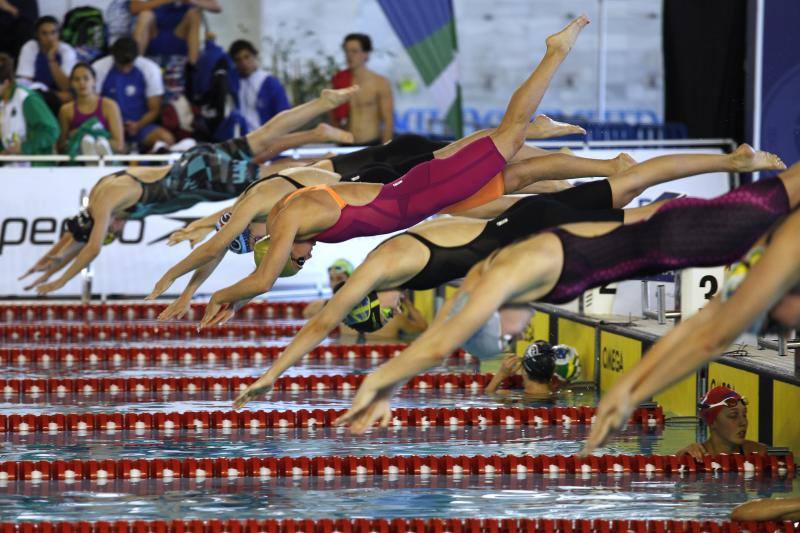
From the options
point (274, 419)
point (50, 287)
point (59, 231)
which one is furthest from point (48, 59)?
point (274, 419)

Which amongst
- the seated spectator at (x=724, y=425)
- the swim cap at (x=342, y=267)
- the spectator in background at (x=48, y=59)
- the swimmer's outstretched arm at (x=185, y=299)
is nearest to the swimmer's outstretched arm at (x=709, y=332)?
the seated spectator at (x=724, y=425)

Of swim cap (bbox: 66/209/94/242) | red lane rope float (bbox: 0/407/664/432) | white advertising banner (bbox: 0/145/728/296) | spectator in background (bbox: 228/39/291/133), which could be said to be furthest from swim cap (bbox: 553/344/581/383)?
spectator in background (bbox: 228/39/291/133)

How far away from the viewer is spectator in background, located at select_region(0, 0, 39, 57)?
12.3 metres

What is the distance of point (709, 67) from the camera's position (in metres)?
11.5

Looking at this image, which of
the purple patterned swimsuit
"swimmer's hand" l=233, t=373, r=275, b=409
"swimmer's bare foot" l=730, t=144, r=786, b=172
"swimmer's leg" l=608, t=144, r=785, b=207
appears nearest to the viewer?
the purple patterned swimsuit

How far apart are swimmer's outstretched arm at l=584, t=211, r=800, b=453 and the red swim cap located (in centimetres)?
211

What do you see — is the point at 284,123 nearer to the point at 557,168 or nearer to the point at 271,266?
the point at 557,168

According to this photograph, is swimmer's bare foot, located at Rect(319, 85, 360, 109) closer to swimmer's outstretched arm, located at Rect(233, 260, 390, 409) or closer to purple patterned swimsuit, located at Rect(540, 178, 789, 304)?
swimmer's outstretched arm, located at Rect(233, 260, 390, 409)

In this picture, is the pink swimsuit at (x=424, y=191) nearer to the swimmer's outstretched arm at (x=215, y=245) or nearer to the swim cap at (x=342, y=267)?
the swimmer's outstretched arm at (x=215, y=245)

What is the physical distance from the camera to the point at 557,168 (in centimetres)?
601

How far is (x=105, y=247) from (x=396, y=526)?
6928 mm

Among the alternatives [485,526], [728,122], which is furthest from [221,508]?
[728,122]

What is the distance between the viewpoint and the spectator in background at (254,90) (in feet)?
36.3

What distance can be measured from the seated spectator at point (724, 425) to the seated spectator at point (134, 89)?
21.8 feet
